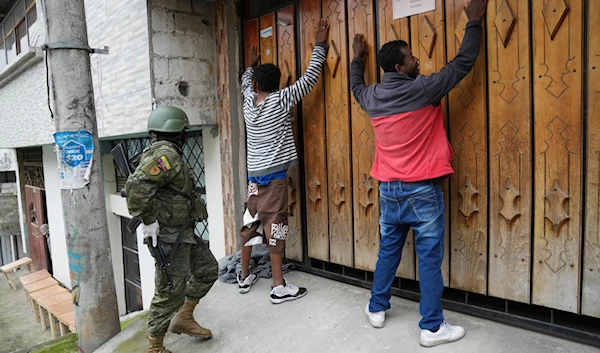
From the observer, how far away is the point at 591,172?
2453 mm

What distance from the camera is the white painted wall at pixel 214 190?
4.86 m

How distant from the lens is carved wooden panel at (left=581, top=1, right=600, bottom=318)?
7.85ft

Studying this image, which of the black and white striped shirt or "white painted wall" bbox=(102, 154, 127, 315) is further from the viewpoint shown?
"white painted wall" bbox=(102, 154, 127, 315)

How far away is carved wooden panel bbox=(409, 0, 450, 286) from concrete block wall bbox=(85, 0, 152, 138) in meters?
2.75

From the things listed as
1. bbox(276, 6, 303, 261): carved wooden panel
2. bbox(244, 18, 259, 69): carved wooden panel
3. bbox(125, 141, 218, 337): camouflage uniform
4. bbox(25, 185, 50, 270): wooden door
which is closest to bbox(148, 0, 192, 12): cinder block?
bbox(244, 18, 259, 69): carved wooden panel

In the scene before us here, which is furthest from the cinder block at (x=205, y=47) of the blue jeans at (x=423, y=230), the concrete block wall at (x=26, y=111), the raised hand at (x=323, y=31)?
the concrete block wall at (x=26, y=111)

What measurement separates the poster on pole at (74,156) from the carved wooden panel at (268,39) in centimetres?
178

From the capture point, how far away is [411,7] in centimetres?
311

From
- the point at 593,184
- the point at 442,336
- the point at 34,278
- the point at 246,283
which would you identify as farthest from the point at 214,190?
the point at 34,278

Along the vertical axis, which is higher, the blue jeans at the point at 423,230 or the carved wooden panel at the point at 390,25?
the carved wooden panel at the point at 390,25

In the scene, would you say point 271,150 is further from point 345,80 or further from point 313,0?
point 313,0

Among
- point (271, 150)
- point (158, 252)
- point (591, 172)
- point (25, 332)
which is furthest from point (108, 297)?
point (25, 332)

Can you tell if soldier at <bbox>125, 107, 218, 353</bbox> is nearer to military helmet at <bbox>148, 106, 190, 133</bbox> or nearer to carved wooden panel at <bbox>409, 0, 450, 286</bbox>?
military helmet at <bbox>148, 106, 190, 133</bbox>

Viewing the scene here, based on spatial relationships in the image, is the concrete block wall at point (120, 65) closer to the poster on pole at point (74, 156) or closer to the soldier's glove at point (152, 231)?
the poster on pole at point (74, 156)
